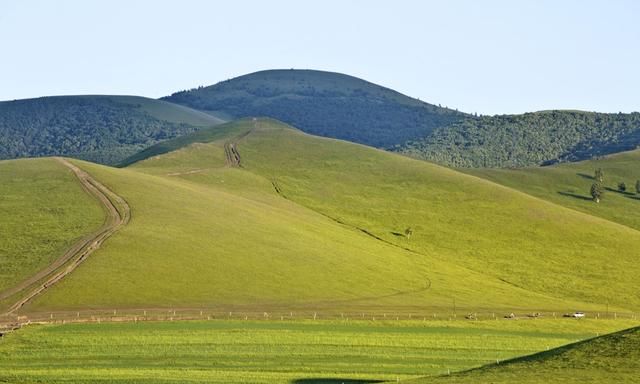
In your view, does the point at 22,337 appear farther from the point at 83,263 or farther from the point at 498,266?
the point at 498,266

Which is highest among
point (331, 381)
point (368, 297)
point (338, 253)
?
point (338, 253)

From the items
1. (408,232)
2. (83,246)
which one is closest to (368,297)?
(83,246)

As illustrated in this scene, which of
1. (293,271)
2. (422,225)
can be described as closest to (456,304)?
(293,271)

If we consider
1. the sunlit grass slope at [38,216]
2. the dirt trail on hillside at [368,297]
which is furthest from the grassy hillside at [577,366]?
the sunlit grass slope at [38,216]

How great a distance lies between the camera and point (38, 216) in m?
142

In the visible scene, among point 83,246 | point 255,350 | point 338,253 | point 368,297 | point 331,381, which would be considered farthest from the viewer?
point 338,253

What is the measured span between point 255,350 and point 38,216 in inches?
2570

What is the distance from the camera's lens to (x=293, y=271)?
427ft

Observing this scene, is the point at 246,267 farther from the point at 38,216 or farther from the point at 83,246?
the point at 38,216

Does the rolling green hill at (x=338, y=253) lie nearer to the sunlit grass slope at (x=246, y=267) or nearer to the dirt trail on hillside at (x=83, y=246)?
the sunlit grass slope at (x=246, y=267)

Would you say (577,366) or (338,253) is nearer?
(577,366)

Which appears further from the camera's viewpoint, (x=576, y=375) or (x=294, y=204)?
(x=294, y=204)

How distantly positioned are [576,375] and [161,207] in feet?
319

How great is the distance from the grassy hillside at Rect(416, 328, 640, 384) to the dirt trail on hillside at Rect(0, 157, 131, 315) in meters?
54.0
